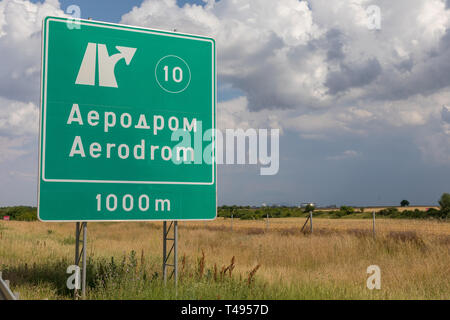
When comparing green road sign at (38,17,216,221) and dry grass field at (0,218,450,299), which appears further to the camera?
green road sign at (38,17,216,221)

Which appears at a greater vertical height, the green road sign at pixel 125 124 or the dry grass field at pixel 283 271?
the green road sign at pixel 125 124

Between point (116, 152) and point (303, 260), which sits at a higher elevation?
point (116, 152)

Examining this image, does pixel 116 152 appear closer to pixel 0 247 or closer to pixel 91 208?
pixel 91 208

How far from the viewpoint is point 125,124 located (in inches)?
301

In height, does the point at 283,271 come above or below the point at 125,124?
below

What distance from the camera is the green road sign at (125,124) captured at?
7.18 metres

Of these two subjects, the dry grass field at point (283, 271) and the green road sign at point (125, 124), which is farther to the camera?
the green road sign at point (125, 124)

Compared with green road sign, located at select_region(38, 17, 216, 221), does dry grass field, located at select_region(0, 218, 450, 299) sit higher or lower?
lower

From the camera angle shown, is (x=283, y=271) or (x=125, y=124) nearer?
(x=125, y=124)

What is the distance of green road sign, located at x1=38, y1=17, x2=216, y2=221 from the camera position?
283 inches

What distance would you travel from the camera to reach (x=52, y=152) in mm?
7090
